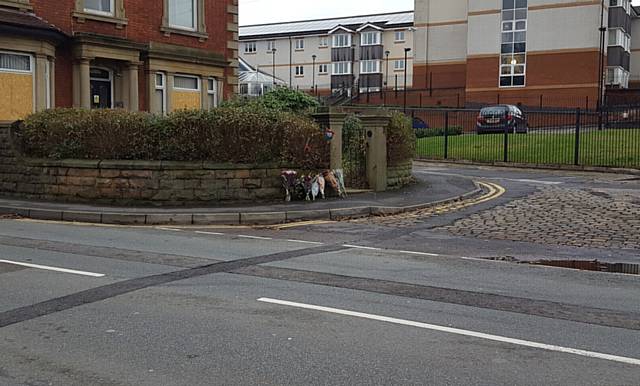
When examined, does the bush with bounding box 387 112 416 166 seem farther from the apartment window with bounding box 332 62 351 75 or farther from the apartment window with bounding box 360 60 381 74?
the apartment window with bounding box 332 62 351 75

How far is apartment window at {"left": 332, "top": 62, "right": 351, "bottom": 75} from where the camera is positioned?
266 ft

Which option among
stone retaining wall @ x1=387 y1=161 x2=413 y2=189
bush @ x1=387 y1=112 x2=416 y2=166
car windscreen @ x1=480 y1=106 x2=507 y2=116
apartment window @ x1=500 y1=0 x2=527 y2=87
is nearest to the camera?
stone retaining wall @ x1=387 y1=161 x2=413 y2=189

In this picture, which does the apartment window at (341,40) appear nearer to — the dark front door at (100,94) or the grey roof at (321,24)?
the grey roof at (321,24)

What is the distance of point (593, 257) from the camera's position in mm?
9453

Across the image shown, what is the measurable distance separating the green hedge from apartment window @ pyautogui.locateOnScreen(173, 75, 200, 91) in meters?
9.26

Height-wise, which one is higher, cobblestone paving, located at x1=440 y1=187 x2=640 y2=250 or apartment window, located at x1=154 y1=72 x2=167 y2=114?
apartment window, located at x1=154 y1=72 x2=167 y2=114

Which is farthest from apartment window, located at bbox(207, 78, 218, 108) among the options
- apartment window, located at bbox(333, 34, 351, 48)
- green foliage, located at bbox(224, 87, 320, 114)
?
apartment window, located at bbox(333, 34, 351, 48)

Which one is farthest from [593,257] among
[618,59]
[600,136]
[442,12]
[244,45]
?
[244,45]

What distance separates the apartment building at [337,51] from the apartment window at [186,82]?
2007 inches

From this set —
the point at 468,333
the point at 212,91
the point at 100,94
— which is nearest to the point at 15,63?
the point at 100,94

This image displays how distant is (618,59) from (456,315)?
5460 centimetres

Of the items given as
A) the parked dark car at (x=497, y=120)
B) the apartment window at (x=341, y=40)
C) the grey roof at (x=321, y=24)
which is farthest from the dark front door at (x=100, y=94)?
the grey roof at (x=321, y=24)

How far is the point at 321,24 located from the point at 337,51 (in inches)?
303

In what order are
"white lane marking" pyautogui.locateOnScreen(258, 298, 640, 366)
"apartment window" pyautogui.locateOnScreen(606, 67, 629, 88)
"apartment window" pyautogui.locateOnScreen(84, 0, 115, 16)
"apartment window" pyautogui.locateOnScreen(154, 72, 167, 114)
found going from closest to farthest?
"white lane marking" pyautogui.locateOnScreen(258, 298, 640, 366) < "apartment window" pyautogui.locateOnScreen(84, 0, 115, 16) < "apartment window" pyautogui.locateOnScreen(154, 72, 167, 114) < "apartment window" pyautogui.locateOnScreen(606, 67, 629, 88)
